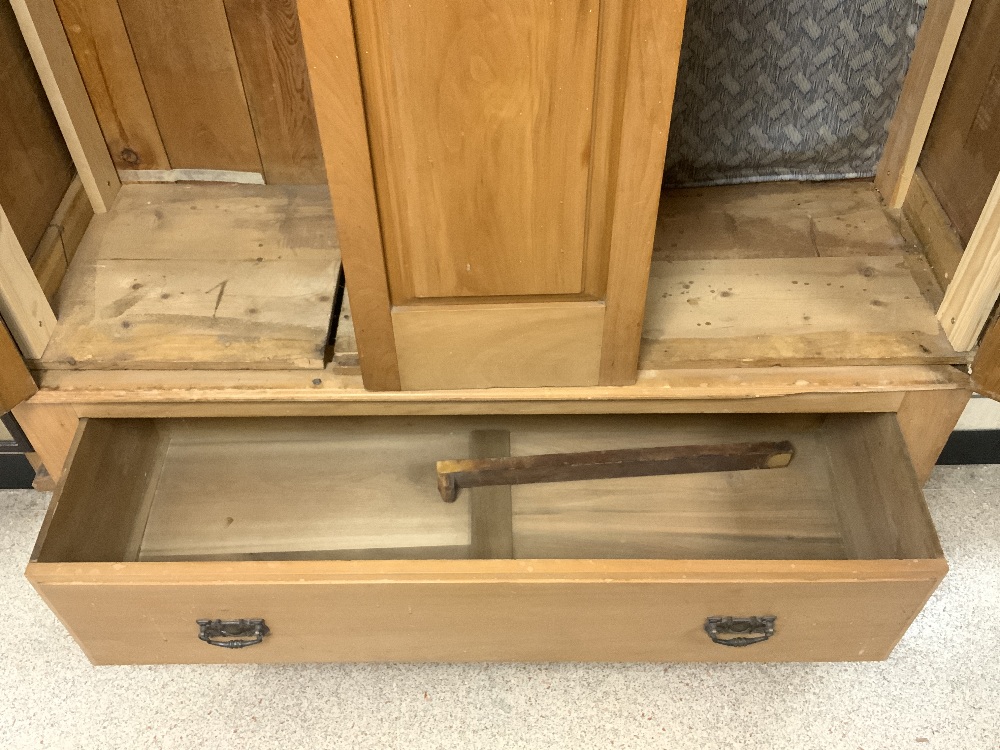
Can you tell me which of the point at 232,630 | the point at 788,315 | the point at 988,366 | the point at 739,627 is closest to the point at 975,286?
the point at 988,366

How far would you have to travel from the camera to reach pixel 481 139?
751 mm

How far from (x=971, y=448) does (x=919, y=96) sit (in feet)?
1.77

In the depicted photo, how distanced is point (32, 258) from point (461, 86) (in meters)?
0.67

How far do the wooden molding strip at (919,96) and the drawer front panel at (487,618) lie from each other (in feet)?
2.05

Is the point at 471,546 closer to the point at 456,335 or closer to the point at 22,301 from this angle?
the point at 456,335

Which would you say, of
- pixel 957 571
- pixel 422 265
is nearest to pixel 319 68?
pixel 422 265

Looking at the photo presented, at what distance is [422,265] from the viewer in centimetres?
84

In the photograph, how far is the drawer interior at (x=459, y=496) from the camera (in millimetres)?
1017

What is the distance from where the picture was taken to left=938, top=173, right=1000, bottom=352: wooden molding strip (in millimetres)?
902

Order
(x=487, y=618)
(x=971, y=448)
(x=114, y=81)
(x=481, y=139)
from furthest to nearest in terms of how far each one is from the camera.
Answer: (x=971, y=448), (x=114, y=81), (x=487, y=618), (x=481, y=139)

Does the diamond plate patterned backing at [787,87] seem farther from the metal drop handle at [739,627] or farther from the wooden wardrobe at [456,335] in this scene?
the metal drop handle at [739,627]

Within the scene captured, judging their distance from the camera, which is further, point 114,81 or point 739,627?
point 114,81

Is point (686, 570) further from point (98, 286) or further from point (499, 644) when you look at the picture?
point (98, 286)

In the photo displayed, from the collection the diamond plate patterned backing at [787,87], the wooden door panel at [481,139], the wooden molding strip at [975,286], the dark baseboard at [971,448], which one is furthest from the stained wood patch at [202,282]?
the dark baseboard at [971,448]
